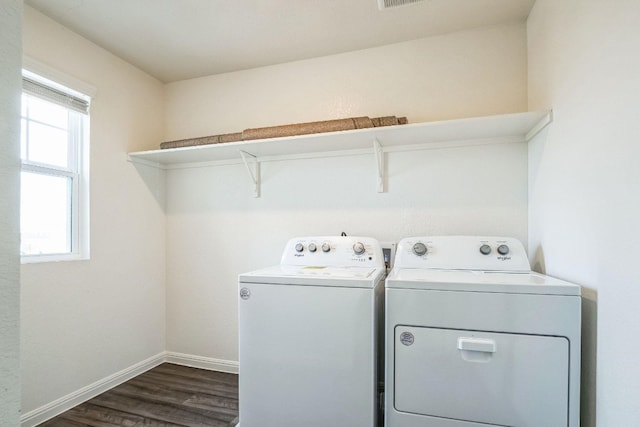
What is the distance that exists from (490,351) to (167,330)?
8.30ft


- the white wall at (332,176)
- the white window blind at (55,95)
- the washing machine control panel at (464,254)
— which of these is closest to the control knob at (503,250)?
the washing machine control panel at (464,254)

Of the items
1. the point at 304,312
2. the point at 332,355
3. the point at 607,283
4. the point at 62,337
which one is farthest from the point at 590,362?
the point at 62,337

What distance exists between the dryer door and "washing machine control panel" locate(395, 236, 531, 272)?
534mm

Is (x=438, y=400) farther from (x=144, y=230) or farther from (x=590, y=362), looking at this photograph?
(x=144, y=230)

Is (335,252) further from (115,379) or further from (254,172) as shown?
(115,379)

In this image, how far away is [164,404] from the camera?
6.84ft

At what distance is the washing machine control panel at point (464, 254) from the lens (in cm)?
169

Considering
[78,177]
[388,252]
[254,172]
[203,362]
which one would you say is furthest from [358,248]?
[78,177]

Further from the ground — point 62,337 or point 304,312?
point 304,312

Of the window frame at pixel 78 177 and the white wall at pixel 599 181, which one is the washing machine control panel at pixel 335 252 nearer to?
the white wall at pixel 599 181

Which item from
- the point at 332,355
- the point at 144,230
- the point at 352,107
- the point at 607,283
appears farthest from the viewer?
the point at 144,230

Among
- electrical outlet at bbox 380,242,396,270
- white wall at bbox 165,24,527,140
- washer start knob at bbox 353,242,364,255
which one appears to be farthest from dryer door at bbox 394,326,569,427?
white wall at bbox 165,24,527,140

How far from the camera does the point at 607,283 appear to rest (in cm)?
111

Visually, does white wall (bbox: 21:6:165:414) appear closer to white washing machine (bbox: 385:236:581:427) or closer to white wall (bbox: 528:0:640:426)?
white washing machine (bbox: 385:236:581:427)
